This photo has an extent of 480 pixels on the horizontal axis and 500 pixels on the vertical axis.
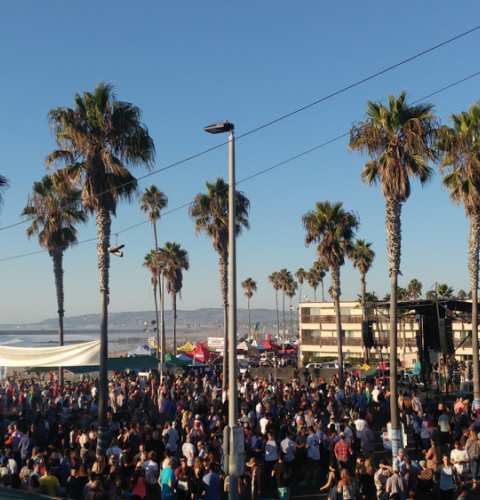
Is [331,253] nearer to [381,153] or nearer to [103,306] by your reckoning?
[381,153]

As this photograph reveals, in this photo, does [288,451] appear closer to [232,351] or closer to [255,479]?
[255,479]

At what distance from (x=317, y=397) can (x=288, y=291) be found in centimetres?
8877

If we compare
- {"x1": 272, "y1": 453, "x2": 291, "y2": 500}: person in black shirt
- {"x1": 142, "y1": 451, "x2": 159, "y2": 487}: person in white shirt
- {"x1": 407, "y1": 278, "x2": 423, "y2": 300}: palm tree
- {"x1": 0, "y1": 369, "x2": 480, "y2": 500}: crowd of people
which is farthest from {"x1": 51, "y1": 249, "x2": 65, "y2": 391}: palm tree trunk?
{"x1": 407, "y1": 278, "x2": 423, "y2": 300}: palm tree

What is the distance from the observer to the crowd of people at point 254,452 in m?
13.1

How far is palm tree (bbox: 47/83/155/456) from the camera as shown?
22.4 m

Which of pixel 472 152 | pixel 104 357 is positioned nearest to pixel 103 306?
pixel 104 357

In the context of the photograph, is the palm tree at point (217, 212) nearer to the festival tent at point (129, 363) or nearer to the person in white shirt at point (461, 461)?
the festival tent at point (129, 363)

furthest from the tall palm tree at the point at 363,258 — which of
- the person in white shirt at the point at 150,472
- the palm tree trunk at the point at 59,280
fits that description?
the person in white shirt at the point at 150,472

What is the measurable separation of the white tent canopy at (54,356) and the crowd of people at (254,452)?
Answer: 76.4 inches

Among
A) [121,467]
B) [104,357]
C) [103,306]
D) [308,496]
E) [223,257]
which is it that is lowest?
[308,496]

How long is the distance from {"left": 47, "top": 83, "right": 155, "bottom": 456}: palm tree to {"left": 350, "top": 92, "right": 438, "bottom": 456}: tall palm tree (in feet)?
26.8

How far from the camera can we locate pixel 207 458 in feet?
45.6

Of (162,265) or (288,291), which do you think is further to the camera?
(288,291)

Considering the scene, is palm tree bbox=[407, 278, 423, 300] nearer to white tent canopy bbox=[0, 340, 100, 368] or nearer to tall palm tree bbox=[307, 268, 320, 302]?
tall palm tree bbox=[307, 268, 320, 302]
